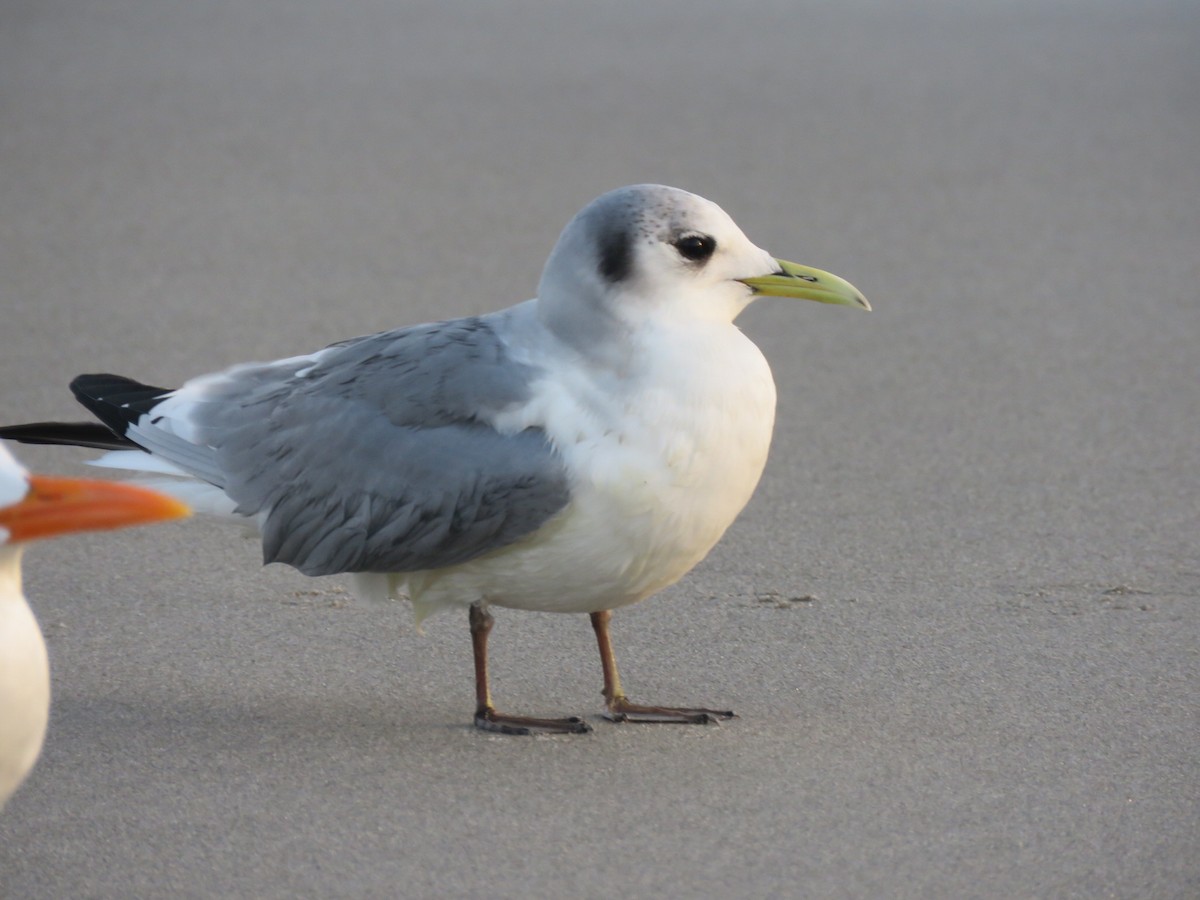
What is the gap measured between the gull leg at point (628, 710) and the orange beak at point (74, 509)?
105 cm

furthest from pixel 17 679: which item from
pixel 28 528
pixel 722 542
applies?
pixel 722 542

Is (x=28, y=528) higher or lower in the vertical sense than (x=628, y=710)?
higher

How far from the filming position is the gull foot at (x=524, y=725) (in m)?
2.99

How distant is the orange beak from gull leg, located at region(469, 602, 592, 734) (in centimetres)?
89

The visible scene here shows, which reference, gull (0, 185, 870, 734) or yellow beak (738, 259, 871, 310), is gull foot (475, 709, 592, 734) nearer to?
gull (0, 185, 870, 734)

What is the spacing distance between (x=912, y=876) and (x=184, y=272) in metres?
4.07

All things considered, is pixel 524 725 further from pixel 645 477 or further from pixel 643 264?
pixel 643 264

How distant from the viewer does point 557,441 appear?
9.18ft

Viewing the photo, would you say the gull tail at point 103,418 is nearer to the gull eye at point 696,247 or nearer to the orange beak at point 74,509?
the orange beak at point 74,509

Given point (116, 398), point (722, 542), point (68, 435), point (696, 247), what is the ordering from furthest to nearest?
point (722, 542), point (116, 398), point (68, 435), point (696, 247)

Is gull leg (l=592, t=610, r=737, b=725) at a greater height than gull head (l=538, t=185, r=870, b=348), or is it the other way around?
gull head (l=538, t=185, r=870, b=348)

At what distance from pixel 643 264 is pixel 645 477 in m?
0.36

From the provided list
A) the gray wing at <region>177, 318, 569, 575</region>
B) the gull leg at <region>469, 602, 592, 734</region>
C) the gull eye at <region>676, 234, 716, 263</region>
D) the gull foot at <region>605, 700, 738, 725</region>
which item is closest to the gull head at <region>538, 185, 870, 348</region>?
the gull eye at <region>676, 234, 716, 263</region>

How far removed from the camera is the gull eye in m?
2.87
